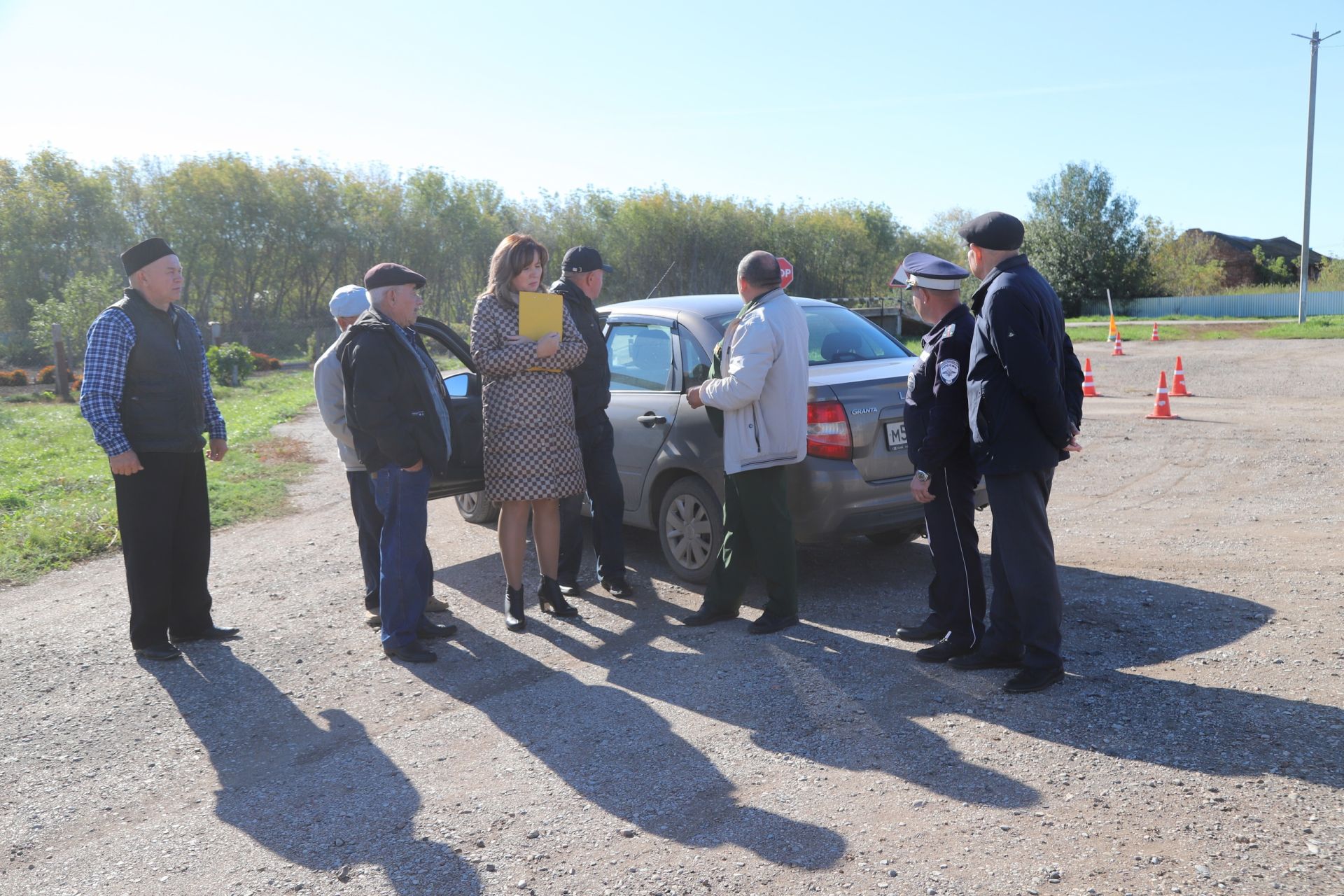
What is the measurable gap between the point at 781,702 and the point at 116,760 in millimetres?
2760

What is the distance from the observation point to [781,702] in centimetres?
444

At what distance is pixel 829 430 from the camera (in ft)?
18.4

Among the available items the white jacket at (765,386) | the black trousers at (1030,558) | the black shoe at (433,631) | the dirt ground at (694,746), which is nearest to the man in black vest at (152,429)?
the dirt ground at (694,746)

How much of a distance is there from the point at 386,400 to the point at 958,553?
2894 millimetres

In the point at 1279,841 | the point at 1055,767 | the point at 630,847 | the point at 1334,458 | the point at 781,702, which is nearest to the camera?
the point at 1279,841

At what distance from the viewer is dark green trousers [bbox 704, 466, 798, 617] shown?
5.32 meters

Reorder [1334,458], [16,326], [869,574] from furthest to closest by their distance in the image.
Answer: [16,326], [1334,458], [869,574]

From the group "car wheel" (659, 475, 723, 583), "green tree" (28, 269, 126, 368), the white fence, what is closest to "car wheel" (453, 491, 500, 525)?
"car wheel" (659, 475, 723, 583)

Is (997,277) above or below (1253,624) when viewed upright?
above

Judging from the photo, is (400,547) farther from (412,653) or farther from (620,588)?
(620,588)

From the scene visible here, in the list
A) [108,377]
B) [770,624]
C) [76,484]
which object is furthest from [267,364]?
[770,624]

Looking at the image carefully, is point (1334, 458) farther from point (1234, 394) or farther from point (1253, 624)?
point (1234, 394)

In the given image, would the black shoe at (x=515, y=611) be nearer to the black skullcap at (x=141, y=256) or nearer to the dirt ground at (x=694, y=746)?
the dirt ground at (x=694, y=746)

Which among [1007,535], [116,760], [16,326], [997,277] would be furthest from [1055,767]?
[16,326]
